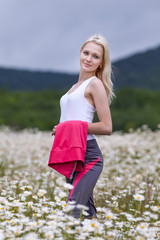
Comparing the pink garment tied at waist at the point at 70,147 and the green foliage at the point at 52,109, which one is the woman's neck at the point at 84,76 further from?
the green foliage at the point at 52,109

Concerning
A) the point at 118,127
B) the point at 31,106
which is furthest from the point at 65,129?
the point at 31,106

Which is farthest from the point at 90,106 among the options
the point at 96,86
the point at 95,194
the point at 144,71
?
the point at 144,71

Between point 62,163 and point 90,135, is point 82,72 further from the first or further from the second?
point 62,163

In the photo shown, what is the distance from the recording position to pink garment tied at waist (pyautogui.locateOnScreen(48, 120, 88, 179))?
3488mm

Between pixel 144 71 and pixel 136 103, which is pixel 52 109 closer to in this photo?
pixel 136 103

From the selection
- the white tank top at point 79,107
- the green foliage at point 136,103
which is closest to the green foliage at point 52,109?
the green foliage at point 136,103

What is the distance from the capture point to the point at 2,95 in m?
76.7

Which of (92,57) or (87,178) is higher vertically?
(92,57)

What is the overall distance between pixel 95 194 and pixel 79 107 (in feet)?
9.32

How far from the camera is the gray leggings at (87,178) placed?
3533 millimetres

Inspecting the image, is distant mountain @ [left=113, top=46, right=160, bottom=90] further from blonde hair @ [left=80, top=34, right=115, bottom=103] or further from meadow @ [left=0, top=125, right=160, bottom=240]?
blonde hair @ [left=80, top=34, right=115, bottom=103]

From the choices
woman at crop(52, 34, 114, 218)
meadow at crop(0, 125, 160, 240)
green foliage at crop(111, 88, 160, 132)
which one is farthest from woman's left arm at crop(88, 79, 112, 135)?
green foliage at crop(111, 88, 160, 132)

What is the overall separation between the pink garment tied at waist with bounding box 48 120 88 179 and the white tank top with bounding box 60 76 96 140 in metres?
0.12

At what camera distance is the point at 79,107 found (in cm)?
367
